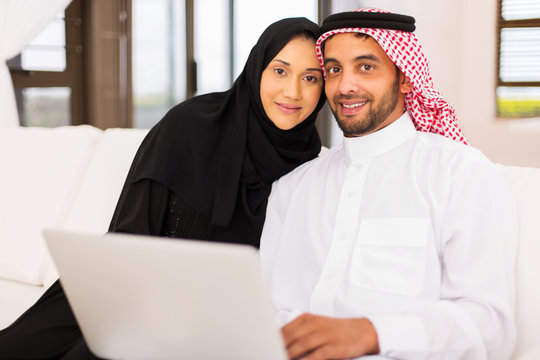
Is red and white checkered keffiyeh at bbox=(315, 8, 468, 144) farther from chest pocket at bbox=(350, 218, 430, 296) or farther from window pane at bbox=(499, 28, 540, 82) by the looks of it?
window pane at bbox=(499, 28, 540, 82)

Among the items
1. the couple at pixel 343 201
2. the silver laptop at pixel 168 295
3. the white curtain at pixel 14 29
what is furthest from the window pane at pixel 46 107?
the silver laptop at pixel 168 295

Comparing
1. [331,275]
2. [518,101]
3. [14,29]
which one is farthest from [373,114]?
[518,101]

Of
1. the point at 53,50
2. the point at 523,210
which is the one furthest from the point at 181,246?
the point at 53,50

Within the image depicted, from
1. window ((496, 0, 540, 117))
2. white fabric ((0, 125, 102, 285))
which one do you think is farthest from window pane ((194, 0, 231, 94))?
white fabric ((0, 125, 102, 285))

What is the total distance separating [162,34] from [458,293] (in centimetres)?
477

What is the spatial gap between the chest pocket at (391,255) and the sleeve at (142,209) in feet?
2.08

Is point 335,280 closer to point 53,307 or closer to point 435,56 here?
point 53,307

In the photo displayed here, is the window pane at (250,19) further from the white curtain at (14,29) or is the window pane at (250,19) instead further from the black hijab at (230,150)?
the black hijab at (230,150)

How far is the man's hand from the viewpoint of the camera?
118cm

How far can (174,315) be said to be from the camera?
1.01m

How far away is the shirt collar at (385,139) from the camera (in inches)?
64.0

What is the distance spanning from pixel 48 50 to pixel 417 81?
12.1 ft

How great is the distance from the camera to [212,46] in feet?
20.1

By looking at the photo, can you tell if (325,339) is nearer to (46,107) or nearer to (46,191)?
(46,191)
